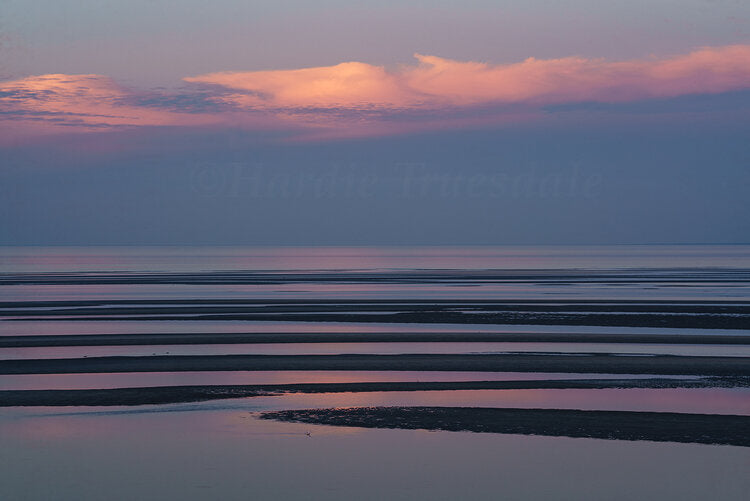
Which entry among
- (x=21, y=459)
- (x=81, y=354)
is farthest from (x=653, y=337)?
(x=21, y=459)

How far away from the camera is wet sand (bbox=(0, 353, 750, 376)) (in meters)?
23.3

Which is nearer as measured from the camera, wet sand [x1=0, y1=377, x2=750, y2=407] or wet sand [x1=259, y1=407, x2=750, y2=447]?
wet sand [x1=259, y1=407, x2=750, y2=447]

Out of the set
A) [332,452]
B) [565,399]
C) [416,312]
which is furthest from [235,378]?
[416,312]

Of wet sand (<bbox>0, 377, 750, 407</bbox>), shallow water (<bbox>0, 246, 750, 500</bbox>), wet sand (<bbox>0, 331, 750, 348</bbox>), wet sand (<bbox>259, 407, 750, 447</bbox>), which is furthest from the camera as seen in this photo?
wet sand (<bbox>0, 331, 750, 348</bbox>)

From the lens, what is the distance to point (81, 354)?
26688 millimetres

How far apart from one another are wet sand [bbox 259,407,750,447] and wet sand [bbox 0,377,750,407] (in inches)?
96.0

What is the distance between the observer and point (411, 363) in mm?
24422

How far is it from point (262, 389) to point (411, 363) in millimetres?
5451

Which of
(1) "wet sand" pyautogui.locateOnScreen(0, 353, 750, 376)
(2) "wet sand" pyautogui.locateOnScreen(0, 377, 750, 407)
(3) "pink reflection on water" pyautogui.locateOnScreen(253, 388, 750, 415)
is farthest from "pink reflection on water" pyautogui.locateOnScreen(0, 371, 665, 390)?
(3) "pink reflection on water" pyautogui.locateOnScreen(253, 388, 750, 415)

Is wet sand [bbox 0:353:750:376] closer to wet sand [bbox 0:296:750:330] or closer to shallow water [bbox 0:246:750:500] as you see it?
shallow water [bbox 0:246:750:500]

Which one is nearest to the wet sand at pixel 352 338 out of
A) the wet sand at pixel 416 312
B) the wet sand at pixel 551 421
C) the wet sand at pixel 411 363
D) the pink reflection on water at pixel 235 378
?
the wet sand at pixel 411 363

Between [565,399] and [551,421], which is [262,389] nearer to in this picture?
[565,399]

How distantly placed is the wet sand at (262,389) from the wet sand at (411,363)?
68.9 inches

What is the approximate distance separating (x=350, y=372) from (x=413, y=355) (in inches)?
154
